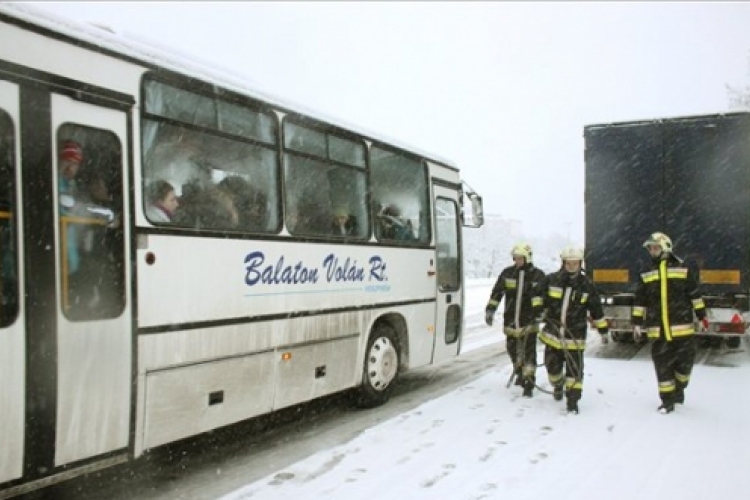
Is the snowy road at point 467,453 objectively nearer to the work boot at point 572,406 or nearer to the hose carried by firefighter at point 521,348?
the work boot at point 572,406

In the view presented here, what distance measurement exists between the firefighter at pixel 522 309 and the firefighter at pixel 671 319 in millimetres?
1227

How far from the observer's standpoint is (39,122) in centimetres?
391

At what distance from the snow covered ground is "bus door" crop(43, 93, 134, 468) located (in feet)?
3.75

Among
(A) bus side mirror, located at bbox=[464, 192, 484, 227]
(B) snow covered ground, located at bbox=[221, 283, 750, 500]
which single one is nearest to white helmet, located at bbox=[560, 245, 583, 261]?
(B) snow covered ground, located at bbox=[221, 283, 750, 500]

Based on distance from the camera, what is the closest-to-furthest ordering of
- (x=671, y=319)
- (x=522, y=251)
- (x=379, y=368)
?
(x=671, y=319), (x=379, y=368), (x=522, y=251)

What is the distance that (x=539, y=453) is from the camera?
5629mm

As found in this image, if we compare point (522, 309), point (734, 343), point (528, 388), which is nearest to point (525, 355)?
point (528, 388)

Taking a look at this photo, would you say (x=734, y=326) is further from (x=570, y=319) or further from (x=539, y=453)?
(x=539, y=453)

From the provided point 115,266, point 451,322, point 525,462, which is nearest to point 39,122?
point 115,266

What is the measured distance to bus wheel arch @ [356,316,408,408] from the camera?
23.9ft

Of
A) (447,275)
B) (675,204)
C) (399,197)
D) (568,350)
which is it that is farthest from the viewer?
(675,204)

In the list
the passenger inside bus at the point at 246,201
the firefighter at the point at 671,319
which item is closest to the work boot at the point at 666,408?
the firefighter at the point at 671,319

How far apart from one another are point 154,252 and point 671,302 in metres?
5.41

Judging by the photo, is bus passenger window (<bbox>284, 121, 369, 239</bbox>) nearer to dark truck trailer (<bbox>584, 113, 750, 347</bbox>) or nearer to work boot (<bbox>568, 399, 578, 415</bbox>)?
work boot (<bbox>568, 399, 578, 415</bbox>)
